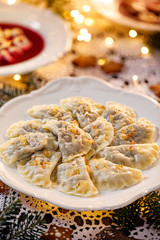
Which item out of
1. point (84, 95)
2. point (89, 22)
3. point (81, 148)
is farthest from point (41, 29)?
point (81, 148)

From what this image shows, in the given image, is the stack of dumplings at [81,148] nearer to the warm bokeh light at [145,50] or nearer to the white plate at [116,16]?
the white plate at [116,16]

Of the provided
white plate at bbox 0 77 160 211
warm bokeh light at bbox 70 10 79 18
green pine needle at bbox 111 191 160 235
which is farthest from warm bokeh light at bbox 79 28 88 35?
green pine needle at bbox 111 191 160 235

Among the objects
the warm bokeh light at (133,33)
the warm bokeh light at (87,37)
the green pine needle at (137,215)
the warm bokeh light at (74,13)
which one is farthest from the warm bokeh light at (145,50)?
the green pine needle at (137,215)

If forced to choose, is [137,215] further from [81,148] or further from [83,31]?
[83,31]

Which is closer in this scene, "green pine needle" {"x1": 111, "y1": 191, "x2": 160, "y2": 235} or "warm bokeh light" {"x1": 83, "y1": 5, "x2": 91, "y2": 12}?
"green pine needle" {"x1": 111, "y1": 191, "x2": 160, "y2": 235}

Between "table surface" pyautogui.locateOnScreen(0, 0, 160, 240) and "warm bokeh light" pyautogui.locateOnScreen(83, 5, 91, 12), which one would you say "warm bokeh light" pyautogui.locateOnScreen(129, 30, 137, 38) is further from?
"warm bokeh light" pyautogui.locateOnScreen(83, 5, 91, 12)
